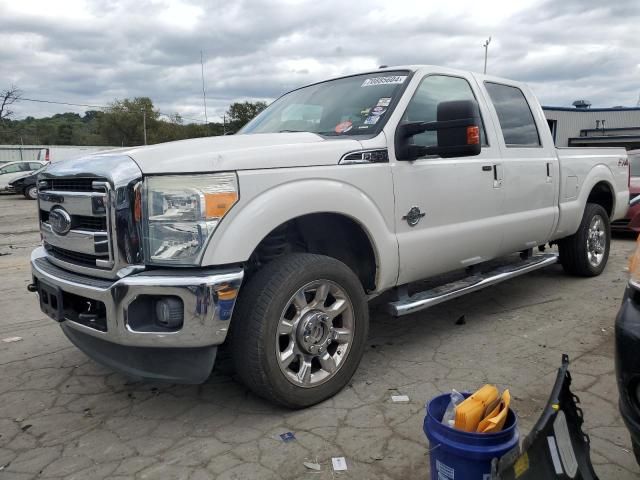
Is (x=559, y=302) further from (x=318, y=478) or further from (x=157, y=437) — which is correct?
(x=157, y=437)

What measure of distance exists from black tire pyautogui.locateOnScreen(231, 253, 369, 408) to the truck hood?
557 millimetres

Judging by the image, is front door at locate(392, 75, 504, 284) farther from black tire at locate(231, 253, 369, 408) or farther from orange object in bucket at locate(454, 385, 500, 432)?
orange object in bucket at locate(454, 385, 500, 432)

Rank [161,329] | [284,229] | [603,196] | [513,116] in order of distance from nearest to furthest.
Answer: [161,329] < [284,229] < [513,116] < [603,196]

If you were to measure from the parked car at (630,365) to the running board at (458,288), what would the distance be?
1.60m

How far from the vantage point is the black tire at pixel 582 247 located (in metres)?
5.75

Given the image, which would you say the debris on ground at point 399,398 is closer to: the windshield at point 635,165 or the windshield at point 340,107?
the windshield at point 340,107

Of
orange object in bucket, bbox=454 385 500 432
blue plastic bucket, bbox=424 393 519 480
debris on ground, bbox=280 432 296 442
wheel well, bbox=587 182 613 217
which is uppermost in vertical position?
wheel well, bbox=587 182 613 217

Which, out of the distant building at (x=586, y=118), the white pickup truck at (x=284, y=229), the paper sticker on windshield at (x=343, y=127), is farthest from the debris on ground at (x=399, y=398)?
the distant building at (x=586, y=118)

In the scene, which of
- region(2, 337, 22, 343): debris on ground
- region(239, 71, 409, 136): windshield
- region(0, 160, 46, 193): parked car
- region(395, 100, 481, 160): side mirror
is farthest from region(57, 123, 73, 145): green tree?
region(395, 100, 481, 160): side mirror

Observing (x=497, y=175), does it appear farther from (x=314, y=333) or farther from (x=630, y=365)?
(x=630, y=365)

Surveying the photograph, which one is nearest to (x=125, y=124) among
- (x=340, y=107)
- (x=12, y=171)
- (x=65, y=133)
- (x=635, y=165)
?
(x=65, y=133)

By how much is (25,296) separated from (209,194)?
424cm

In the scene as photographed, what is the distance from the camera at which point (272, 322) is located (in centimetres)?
283

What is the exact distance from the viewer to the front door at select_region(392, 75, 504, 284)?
3.58 meters
